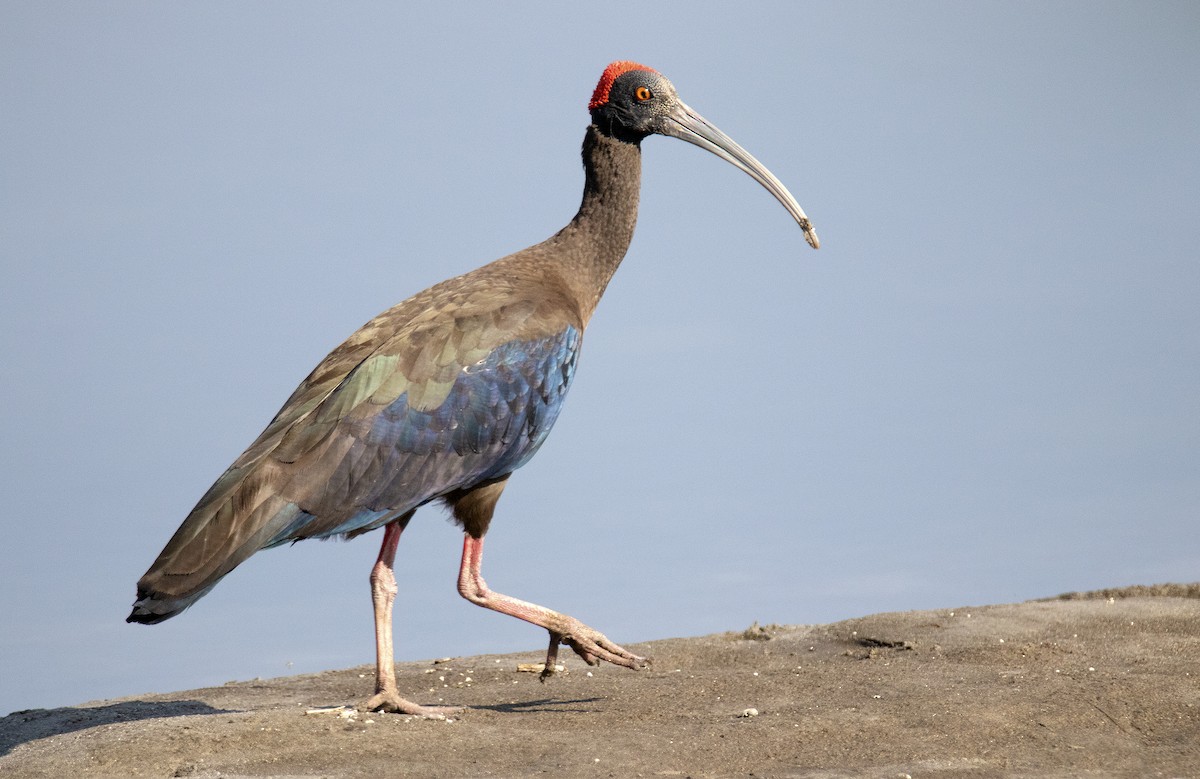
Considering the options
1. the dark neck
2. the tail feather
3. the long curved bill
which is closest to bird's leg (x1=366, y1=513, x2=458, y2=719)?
the tail feather

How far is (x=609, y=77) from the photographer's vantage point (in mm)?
10273

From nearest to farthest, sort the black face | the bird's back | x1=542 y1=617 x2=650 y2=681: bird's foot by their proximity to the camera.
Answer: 1. the bird's back
2. x1=542 y1=617 x2=650 y2=681: bird's foot
3. the black face

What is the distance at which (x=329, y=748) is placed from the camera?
8.05 metres

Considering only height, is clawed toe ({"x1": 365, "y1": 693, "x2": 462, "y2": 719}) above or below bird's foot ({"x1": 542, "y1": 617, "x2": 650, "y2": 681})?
below

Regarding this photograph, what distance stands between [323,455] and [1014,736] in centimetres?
456

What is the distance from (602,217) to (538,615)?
9.69 ft

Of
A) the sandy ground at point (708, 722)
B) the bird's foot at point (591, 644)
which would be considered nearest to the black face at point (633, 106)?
the bird's foot at point (591, 644)

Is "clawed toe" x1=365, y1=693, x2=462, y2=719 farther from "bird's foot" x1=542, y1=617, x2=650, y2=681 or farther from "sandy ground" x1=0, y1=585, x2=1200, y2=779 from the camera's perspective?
"bird's foot" x1=542, y1=617, x2=650, y2=681

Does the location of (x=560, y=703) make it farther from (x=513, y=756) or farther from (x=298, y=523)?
(x=298, y=523)

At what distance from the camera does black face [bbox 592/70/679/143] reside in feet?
33.4

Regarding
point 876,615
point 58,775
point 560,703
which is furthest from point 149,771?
point 876,615

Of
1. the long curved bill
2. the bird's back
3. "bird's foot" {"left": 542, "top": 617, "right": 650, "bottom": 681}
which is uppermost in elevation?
the long curved bill

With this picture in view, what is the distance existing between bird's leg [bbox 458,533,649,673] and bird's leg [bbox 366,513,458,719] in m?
0.51

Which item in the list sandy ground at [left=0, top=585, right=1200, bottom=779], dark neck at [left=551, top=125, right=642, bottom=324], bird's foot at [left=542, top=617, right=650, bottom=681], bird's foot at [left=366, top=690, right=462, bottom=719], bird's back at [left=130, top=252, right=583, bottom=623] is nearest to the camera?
sandy ground at [left=0, top=585, right=1200, bottom=779]
